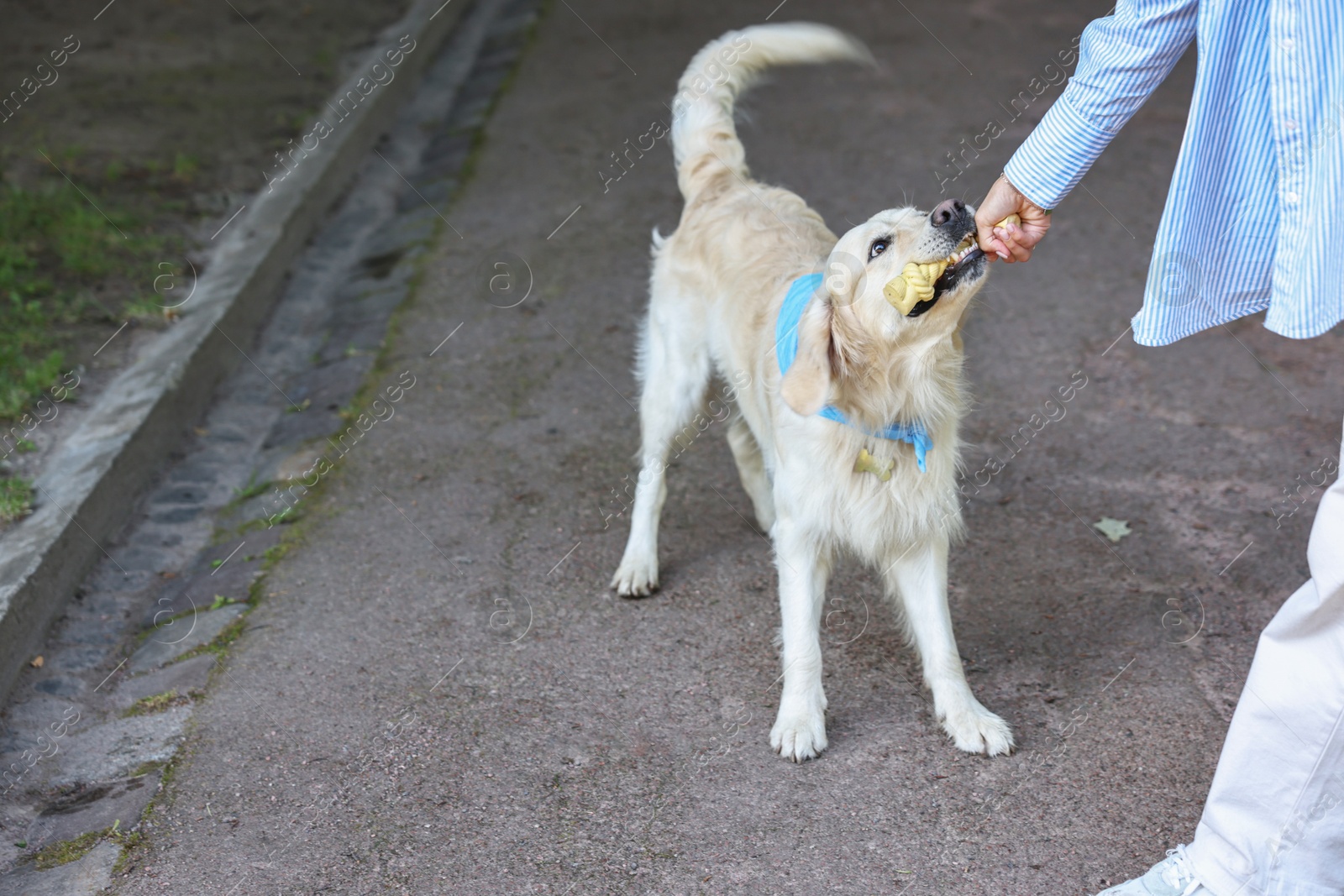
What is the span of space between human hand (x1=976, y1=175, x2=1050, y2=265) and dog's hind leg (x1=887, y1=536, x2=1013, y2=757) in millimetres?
842

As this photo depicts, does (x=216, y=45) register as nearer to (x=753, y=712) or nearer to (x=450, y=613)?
(x=450, y=613)

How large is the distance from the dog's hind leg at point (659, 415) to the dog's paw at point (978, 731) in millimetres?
1202

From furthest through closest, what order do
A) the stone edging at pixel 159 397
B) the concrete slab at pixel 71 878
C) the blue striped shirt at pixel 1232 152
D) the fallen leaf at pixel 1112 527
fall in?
the fallen leaf at pixel 1112 527
the stone edging at pixel 159 397
the concrete slab at pixel 71 878
the blue striped shirt at pixel 1232 152

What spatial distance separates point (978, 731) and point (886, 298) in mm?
1190

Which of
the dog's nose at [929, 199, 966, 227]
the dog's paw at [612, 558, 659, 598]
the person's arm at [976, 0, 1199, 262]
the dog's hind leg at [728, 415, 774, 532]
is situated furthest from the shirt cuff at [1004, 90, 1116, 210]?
the dog's paw at [612, 558, 659, 598]

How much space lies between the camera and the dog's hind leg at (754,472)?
430cm

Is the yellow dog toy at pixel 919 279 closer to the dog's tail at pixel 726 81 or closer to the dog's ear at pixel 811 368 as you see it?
A: the dog's ear at pixel 811 368

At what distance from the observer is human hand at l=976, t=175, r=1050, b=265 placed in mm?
2896

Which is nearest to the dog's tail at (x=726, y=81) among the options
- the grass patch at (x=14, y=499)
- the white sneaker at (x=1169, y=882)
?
the grass patch at (x=14, y=499)

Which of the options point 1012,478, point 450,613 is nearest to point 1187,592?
point 1012,478

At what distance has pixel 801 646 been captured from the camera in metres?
3.30

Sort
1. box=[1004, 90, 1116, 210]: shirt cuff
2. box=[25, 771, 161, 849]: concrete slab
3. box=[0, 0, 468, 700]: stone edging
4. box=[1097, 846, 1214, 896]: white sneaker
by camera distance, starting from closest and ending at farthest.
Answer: box=[1097, 846, 1214, 896]: white sneaker, box=[1004, 90, 1116, 210]: shirt cuff, box=[25, 771, 161, 849]: concrete slab, box=[0, 0, 468, 700]: stone edging

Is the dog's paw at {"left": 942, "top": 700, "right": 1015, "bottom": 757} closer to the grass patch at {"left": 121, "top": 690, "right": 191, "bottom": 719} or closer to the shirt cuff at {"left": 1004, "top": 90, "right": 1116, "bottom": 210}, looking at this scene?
the shirt cuff at {"left": 1004, "top": 90, "right": 1116, "bottom": 210}

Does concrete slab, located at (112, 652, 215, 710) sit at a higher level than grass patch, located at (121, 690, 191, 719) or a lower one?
lower
